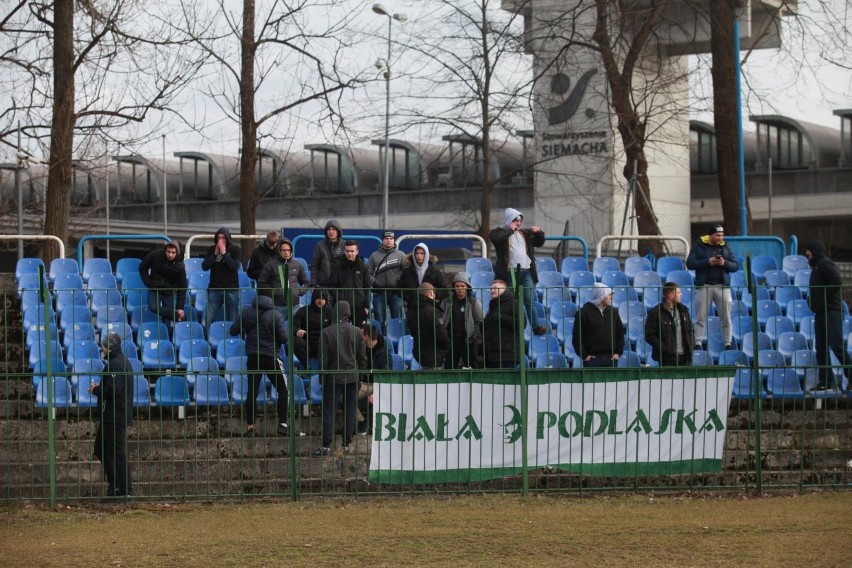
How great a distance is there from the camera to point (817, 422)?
13367 mm

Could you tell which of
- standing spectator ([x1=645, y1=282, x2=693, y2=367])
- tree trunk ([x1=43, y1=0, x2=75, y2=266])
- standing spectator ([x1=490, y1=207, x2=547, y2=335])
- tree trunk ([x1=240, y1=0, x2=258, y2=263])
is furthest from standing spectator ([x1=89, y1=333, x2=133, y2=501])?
tree trunk ([x1=240, y1=0, x2=258, y2=263])

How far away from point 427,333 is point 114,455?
3.42 meters

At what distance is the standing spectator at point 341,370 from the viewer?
1220 centimetres

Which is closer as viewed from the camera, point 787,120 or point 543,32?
point 543,32

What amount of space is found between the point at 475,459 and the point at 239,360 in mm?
2979

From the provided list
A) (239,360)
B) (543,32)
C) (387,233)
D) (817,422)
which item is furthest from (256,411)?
(543,32)

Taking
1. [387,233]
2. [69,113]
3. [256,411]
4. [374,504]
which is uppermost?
[69,113]

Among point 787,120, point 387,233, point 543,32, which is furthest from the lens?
point 787,120

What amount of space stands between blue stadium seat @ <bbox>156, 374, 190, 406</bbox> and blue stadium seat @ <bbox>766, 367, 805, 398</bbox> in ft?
19.6

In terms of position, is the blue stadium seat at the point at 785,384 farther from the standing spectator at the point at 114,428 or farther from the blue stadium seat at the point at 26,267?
the blue stadium seat at the point at 26,267

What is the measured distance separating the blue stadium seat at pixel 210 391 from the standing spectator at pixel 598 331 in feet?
12.0

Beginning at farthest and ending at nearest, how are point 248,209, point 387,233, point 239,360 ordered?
point 248,209 → point 387,233 → point 239,360

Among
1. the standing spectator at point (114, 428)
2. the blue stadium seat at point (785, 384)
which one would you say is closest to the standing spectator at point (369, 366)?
the standing spectator at point (114, 428)

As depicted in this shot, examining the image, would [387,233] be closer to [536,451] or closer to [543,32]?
[536,451]
